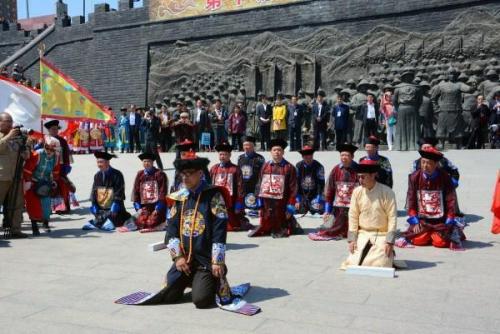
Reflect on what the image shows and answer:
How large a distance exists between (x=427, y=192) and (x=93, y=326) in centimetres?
418

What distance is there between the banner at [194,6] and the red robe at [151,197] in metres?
14.4

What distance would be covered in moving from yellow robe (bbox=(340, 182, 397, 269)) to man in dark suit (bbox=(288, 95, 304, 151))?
11.8 meters

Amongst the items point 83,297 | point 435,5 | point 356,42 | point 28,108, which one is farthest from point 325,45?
point 83,297

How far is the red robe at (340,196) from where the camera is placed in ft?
23.7

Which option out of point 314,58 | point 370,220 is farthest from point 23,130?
point 314,58

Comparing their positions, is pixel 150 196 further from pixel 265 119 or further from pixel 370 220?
pixel 265 119

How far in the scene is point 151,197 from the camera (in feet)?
26.6

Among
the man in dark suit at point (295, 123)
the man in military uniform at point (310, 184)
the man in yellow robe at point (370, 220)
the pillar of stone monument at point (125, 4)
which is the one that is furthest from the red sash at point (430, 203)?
the pillar of stone monument at point (125, 4)

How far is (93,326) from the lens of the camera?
3861 millimetres

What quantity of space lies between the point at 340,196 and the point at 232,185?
1579 millimetres

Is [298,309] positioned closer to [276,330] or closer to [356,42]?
[276,330]

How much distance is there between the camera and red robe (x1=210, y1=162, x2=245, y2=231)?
7992 millimetres

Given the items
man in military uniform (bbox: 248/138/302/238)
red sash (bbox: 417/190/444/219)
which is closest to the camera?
man in military uniform (bbox: 248/138/302/238)

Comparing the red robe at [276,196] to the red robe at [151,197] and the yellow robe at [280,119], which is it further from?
the yellow robe at [280,119]
